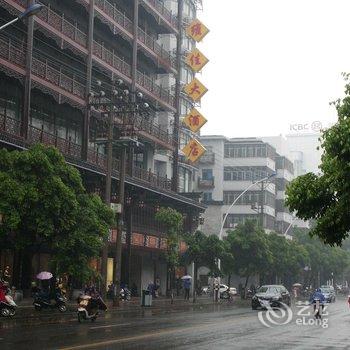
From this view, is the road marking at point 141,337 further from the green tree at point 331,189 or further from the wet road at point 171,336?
the green tree at point 331,189

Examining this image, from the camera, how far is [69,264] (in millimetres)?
30688

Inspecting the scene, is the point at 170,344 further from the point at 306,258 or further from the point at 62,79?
the point at 306,258

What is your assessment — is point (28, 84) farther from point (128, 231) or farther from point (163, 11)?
point (163, 11)

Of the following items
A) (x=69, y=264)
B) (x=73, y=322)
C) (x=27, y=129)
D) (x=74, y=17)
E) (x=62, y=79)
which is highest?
(x=74, y=17)

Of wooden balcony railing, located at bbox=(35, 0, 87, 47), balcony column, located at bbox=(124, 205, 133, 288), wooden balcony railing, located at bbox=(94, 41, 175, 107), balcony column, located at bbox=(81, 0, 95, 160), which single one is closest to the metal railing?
wooden balcony railing, located at bbox=(94, 41, 175, 107)

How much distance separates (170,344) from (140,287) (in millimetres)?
35929

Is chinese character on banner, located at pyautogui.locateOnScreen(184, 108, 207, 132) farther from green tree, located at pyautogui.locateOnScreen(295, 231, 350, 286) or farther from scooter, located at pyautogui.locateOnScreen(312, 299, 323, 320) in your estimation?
green tree, located at pyautogui.locateOnScreen(295, 231, 350, 286)

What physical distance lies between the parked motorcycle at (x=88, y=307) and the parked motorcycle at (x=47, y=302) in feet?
14.2

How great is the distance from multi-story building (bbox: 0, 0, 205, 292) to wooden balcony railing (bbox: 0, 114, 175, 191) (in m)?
0.08

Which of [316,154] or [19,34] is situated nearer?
[19,34]

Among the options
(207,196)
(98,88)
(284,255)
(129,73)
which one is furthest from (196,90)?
(207,196)

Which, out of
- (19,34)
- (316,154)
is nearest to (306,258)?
(19,34)

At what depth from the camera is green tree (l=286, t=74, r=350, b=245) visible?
1219cm

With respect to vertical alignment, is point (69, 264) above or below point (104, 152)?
below
